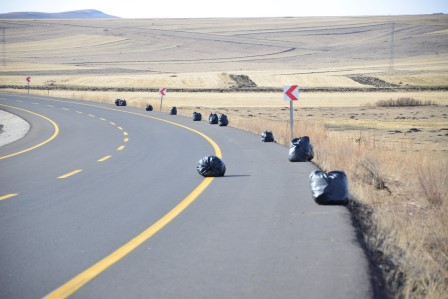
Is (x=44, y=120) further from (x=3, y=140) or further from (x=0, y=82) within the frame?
(x=0, y=82)

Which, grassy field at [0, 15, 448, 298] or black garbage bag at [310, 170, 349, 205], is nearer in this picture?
grassy field at [0, 15, 448, 298]

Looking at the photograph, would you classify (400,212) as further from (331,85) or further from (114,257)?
(331,85)

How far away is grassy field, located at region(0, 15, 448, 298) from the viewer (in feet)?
28.6

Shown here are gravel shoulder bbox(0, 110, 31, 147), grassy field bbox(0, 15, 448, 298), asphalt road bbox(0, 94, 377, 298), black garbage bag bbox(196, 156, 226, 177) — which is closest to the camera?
asphalt road bbox(0, 94, 377, 298)

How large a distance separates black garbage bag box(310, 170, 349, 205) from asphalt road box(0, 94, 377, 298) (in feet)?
0.66

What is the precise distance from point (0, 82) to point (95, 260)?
276ft

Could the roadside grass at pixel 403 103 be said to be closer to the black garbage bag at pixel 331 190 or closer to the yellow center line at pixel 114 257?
the black garbage bag at pixel 331 190

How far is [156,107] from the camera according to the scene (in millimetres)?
45781

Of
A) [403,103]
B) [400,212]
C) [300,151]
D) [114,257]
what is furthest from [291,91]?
[403,103]

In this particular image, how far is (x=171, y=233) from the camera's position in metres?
7.59

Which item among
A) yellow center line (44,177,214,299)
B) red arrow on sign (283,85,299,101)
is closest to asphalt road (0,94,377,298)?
yellow center line (44,177,214,299)

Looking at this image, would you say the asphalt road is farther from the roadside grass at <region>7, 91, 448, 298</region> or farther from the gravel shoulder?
the gravel shoulder

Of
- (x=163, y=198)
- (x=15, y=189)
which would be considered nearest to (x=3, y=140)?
(x=15, y=189)

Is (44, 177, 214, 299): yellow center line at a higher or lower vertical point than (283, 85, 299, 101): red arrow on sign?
lower
